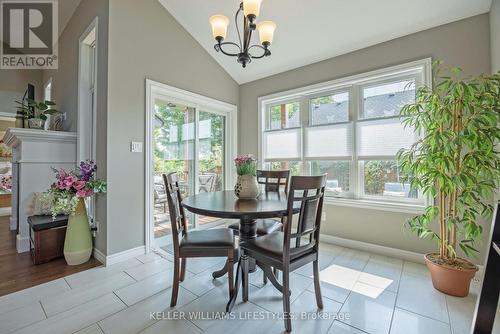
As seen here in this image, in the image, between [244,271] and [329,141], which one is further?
[329,141]

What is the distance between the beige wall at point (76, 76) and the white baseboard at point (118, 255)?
8cm

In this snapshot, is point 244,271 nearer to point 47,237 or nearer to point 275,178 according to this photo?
point 275,178

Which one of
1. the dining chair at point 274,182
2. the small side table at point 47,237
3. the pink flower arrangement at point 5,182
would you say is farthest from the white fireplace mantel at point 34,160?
the pink flower arrangement at point 5,182

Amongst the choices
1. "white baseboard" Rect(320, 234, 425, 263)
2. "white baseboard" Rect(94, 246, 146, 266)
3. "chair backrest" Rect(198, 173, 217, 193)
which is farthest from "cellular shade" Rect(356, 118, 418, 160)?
"white baseboard" Rect(94, 246, 146, 266)

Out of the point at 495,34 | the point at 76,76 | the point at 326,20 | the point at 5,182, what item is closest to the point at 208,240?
the point at 326,20

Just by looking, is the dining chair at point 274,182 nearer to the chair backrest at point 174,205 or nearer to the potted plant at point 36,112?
the chair backrest at point 174,205

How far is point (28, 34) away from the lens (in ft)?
14.4

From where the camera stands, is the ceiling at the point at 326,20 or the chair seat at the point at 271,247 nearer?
the chair seat at the point at 271,247

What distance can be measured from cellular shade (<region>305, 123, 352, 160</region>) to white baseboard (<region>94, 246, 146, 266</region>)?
2.59 meters

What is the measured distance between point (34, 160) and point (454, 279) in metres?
4.81

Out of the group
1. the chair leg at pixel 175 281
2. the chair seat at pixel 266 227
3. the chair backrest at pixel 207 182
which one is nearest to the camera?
the chair leg at pixel 175 281

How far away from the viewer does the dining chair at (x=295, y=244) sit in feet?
4.76

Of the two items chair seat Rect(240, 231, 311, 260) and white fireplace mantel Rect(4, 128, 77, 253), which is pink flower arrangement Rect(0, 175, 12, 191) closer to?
white fireplace mantel Rect(4, 128, 77, 253)

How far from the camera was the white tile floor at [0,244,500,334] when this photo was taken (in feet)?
4.99
